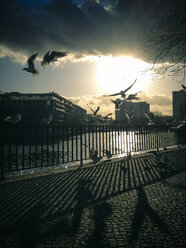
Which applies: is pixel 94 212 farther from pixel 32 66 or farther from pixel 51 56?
pixel 32 66

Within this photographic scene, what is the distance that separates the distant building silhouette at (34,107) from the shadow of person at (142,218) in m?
4.23

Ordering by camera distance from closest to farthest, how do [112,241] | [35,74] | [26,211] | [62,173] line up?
[112,241] < [26,211] < [62,173] < [35,74]

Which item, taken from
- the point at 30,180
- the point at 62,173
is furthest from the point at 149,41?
the point at 30,180

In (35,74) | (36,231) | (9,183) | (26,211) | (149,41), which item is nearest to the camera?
(36,231)

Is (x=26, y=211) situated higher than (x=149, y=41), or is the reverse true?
(x=149, y=41)

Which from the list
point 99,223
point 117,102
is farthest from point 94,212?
point 117,102

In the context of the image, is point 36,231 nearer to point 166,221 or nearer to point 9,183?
point 166,221

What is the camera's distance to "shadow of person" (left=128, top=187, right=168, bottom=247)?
2085 mm

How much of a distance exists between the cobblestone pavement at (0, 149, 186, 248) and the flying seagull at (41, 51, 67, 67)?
11.9 feet

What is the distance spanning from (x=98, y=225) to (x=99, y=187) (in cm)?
166

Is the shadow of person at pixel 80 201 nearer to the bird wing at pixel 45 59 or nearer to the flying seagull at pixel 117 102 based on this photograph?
the bird wing at pixel 45 59

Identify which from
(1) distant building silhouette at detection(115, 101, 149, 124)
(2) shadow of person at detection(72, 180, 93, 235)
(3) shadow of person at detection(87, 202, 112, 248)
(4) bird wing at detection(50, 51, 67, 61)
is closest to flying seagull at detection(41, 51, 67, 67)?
(4) bird wing at detection(50, 51, 67, 61)

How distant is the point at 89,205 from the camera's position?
2975 millimetres

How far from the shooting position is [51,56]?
5.50 m
